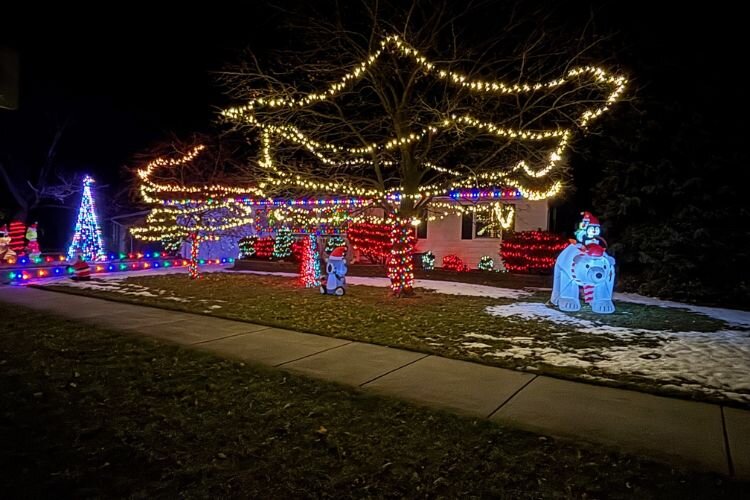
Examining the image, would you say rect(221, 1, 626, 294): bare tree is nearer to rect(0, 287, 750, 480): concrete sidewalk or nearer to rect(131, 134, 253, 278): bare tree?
rect(131, 134, 253, 278): bare tree

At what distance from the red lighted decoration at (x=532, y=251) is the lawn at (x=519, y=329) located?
212 centimetres

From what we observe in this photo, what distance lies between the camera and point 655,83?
14719mm

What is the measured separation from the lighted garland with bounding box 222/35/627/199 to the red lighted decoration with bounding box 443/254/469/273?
497cm

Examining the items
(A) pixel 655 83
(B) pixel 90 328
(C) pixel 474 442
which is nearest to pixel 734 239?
(A) pixel 655 83

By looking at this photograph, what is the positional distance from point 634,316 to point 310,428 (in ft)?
26.7

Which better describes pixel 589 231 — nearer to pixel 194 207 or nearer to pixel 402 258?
pixel 402 258

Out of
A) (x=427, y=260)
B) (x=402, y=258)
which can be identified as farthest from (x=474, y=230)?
(x=402, y=258)

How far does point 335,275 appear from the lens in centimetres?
1222

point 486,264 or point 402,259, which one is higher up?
point 402,259

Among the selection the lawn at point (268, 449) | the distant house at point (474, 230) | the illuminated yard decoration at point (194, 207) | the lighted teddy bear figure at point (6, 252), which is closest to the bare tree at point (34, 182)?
the lighted teddy bear figure at point (6, 252)

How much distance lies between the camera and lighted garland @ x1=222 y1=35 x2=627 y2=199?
10.3 m

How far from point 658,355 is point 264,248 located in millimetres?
Answer: 16092

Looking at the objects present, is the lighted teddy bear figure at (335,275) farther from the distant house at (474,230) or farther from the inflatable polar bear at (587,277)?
the distant house at (474,230)

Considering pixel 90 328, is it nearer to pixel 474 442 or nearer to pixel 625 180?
pixel 474 442
